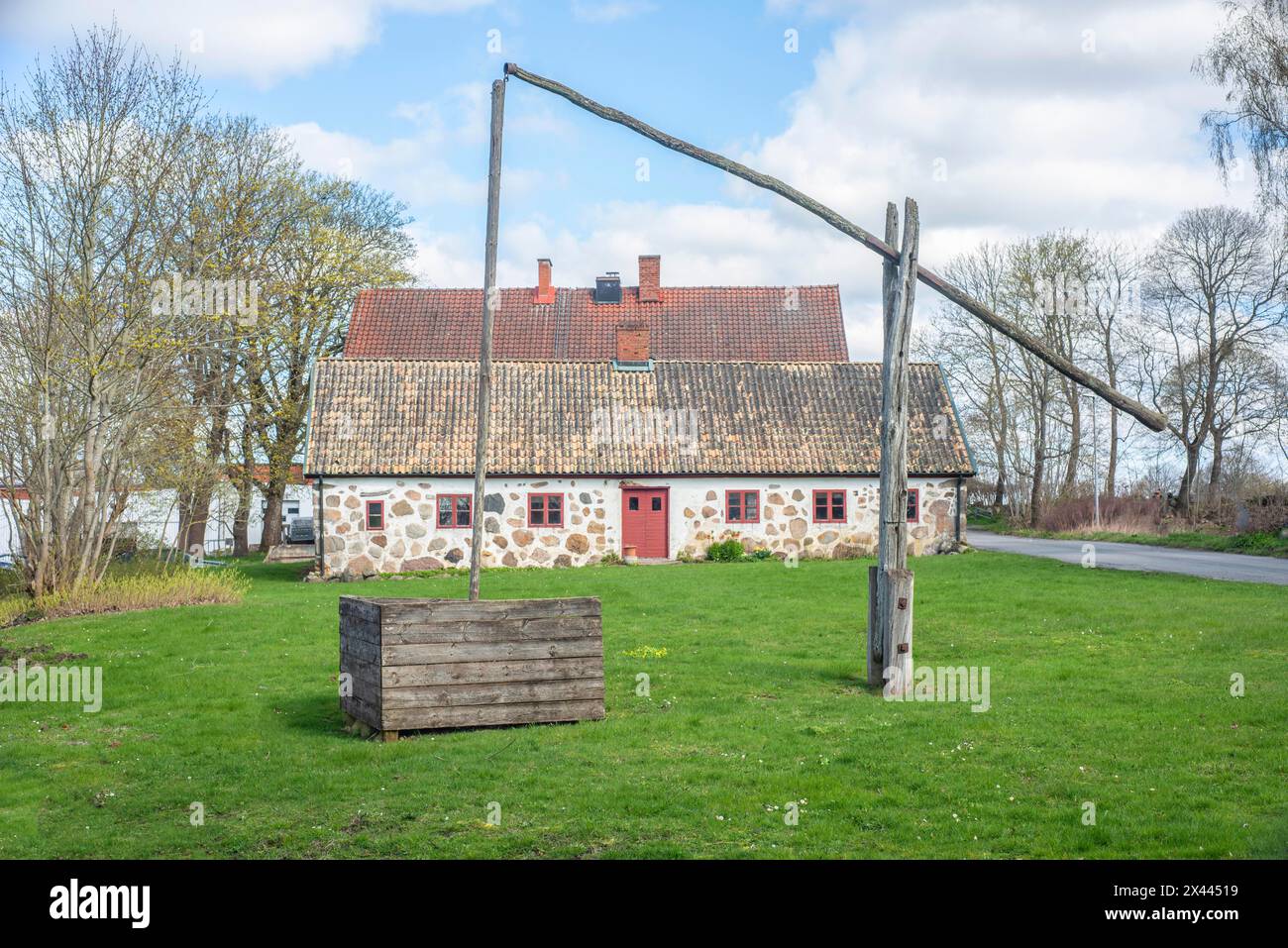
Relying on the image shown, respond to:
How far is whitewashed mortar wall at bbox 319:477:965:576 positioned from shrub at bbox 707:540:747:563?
18.1 inches

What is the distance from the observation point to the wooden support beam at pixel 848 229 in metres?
11.7

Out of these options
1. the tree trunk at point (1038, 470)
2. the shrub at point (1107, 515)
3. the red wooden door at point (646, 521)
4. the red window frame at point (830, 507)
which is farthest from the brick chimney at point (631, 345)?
the tree trunk at point (1038, 470)

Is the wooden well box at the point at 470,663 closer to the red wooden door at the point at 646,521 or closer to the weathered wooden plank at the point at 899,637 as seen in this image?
the weathered wooden plank at the point at 899,637

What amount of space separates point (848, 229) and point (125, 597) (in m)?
14.7

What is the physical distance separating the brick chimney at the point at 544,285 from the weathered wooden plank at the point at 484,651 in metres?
32.7

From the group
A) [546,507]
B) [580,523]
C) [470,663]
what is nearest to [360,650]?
[470,663]

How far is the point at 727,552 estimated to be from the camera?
31.2 m

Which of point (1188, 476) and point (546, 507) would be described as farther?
point (1188, 476)

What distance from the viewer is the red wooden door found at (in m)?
31.6

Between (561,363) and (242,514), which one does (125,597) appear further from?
(242,514)

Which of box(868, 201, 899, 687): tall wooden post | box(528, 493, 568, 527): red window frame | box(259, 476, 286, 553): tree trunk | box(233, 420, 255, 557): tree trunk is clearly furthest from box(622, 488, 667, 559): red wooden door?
box(868, 201, 899, 687): tall wooden post

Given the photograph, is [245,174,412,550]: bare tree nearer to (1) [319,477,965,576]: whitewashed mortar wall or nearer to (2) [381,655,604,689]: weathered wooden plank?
(1) [319,477,965,576]: whitewashed mortar wall
